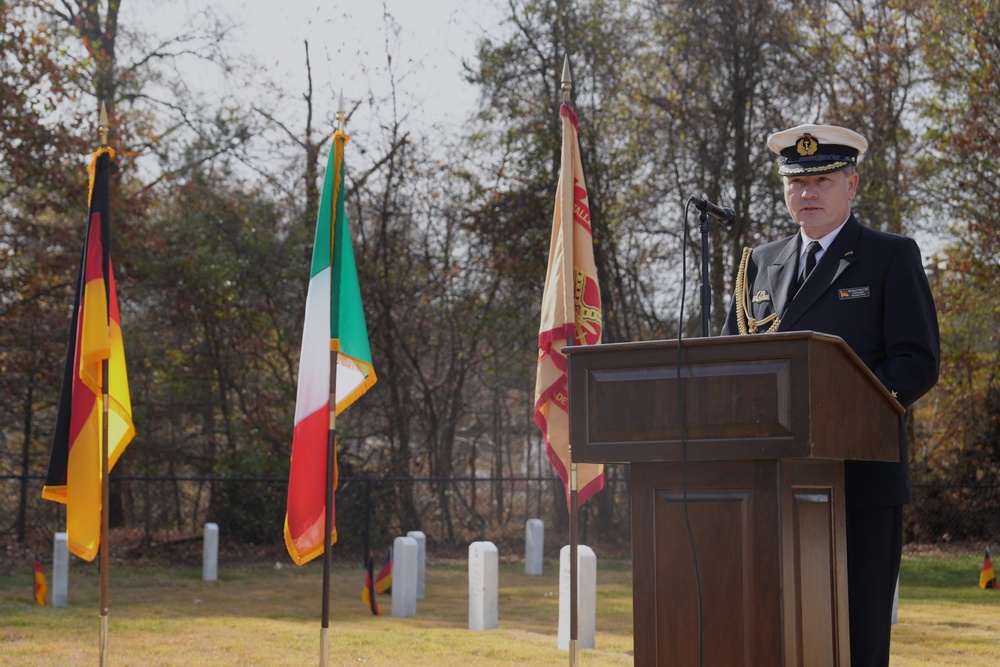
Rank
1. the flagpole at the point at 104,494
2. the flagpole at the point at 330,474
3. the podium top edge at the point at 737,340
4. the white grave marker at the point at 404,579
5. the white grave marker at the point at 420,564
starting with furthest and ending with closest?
the white grave marker at the point at 420,564 → the white grave marker at the point at 404,579 → the flagpole at the point at 104,494 → the flagpole at the point at 330,474 → the podium top edge at the point at 737,340

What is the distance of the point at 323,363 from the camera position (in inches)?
232

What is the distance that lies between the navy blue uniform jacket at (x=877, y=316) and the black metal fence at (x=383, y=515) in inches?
426

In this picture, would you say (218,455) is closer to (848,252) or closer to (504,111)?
(504,111)

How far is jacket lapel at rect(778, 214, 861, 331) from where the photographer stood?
3549 millimetres

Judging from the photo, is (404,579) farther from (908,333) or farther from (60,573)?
(908,333)

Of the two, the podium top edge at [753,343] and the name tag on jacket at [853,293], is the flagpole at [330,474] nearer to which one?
the podium top edge at [753,343]

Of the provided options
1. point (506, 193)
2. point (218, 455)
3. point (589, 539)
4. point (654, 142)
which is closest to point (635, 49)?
point (654, 142)

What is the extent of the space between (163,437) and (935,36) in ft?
40.8

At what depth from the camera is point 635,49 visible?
16.1 meters

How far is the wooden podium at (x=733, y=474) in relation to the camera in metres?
2.84

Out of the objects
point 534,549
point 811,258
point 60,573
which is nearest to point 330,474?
Answer: point 811,258

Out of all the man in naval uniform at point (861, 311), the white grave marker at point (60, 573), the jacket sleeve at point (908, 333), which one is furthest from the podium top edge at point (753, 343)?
the white grave marker at point (60, 573)

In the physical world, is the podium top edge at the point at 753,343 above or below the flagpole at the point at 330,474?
above

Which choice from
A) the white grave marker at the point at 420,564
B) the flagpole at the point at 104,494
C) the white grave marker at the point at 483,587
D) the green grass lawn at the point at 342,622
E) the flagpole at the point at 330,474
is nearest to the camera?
the flagpole at the point at 330,474
